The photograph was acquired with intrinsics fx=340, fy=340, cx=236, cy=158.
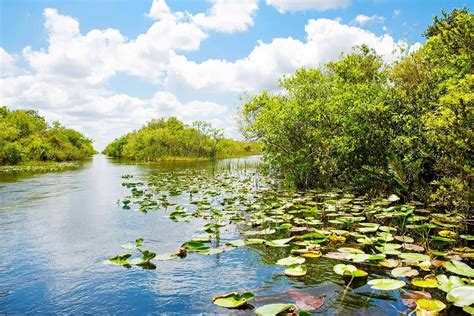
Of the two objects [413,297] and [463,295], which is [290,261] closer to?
[413,297]

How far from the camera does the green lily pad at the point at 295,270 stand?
A: 3926 mm

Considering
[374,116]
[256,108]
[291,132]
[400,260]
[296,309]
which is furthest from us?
[256,108]

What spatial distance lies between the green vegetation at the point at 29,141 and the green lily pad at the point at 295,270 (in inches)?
1271

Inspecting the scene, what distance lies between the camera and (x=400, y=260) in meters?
4.35

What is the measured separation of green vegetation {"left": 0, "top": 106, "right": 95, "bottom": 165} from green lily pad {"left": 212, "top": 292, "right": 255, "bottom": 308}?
32405 mm

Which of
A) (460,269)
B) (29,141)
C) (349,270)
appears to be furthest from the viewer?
(29,141)

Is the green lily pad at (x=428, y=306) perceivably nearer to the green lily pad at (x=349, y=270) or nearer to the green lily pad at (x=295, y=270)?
the green lily pad at (x=349, y=270)

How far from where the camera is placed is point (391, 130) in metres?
8.19

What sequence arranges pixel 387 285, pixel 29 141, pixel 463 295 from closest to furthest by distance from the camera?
1. pixel 463 295
2. pixel 387 285
3. pixel 29 141

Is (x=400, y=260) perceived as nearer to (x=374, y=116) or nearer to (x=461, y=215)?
(x=461, y=215)

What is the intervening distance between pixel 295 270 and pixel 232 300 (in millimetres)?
999

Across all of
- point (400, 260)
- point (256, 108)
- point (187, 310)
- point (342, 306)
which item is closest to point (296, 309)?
point (342, 306)

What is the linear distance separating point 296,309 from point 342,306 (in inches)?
23.5

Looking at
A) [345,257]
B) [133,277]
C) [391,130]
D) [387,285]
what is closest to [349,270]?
[387,285]
